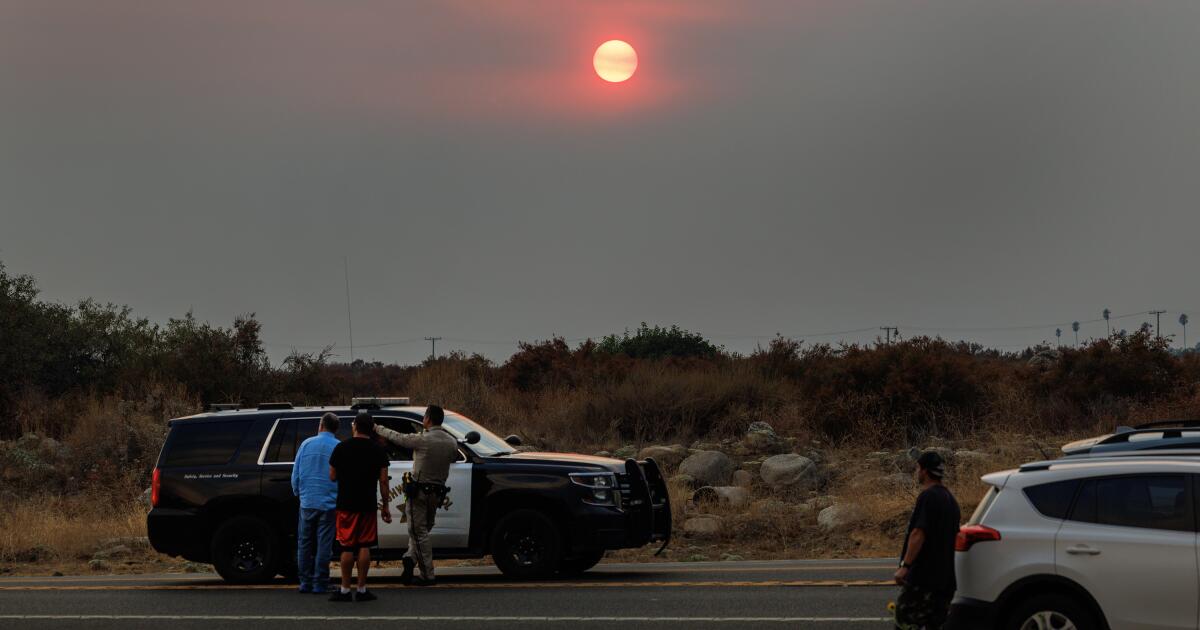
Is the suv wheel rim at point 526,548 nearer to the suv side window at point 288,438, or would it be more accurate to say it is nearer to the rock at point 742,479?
the suv side window at point 288,438

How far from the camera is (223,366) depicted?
40.4 meters

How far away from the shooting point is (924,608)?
9.80 metres

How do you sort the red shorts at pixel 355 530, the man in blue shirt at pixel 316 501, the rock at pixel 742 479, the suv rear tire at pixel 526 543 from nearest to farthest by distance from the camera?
1. the red shorts at pixel 355 530
2. the man in blue shirt at pixel 316 501
3. the suv rear tire at pixel 526 543
4. the rock at pixel 742 479

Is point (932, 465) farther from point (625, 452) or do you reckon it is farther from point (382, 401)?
point (625, 452)

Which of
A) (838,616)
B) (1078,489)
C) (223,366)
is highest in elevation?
(223,366)

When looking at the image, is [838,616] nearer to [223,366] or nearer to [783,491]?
[783,491]

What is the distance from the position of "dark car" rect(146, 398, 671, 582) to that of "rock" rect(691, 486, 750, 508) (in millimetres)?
7985

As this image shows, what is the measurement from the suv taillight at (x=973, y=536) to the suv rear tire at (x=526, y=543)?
7.44m

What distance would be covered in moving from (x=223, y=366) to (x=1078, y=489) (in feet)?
112

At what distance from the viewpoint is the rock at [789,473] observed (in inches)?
1077

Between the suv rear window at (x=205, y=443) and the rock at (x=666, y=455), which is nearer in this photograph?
the suv rear window at (x=205, y=443)

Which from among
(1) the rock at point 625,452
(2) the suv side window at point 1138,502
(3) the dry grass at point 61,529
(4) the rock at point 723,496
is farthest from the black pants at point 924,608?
(1) the rock at point 625,452

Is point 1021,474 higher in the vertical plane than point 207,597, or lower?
higher

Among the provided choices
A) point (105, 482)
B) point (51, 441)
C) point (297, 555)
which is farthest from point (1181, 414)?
point (51, 441)
